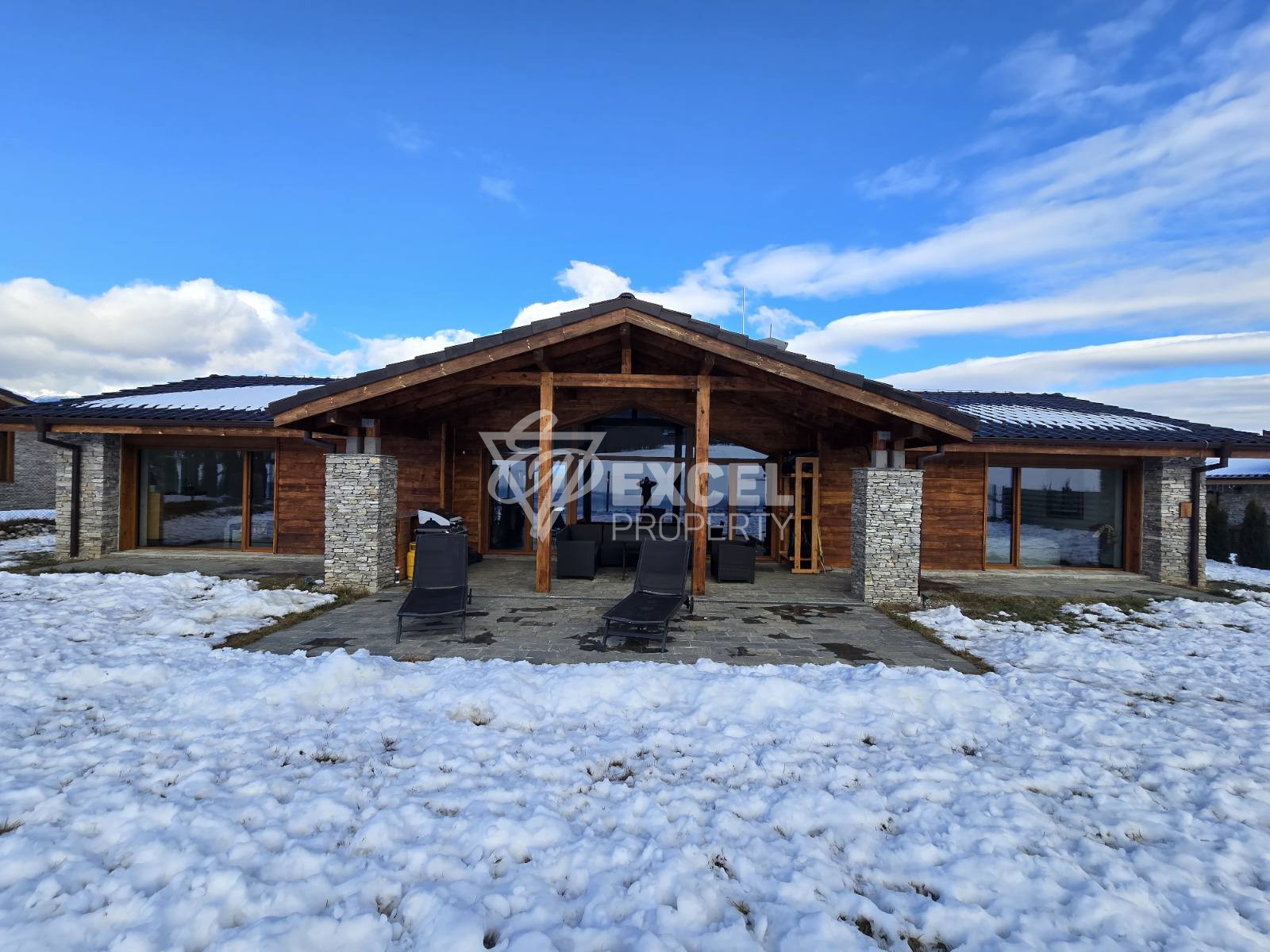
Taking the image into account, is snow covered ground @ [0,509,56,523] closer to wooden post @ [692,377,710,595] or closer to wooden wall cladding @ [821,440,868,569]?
wooden post @ [692,377,710,595]

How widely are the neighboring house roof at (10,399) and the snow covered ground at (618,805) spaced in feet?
41.2

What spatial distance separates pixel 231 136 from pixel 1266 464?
86.7 feet

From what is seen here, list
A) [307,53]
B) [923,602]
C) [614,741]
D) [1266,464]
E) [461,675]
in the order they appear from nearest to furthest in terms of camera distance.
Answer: [614,741] < [461,675] < [923,602] < [307,53] < [1266,464]

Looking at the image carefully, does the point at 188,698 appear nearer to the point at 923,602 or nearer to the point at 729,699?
the point at 729,699

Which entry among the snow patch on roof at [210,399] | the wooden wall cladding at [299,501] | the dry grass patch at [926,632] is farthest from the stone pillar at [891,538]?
the wooden wall cladding at [299,501]

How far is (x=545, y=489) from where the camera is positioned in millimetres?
8656

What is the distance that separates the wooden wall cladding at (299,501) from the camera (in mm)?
11781

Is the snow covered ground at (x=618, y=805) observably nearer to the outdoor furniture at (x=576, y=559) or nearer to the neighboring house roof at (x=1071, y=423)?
the outdoor furniture at (x=576, y=559)

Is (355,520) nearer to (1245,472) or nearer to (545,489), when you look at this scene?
(545,489)

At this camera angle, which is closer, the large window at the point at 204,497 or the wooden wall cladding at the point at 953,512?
the wooden wall cladding at the point at 953,512

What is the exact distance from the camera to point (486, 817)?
300 cm

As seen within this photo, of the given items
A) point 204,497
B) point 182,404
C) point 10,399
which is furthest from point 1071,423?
point 10,399

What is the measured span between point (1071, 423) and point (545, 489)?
10347 mm

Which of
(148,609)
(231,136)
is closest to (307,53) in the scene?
(231,136)
